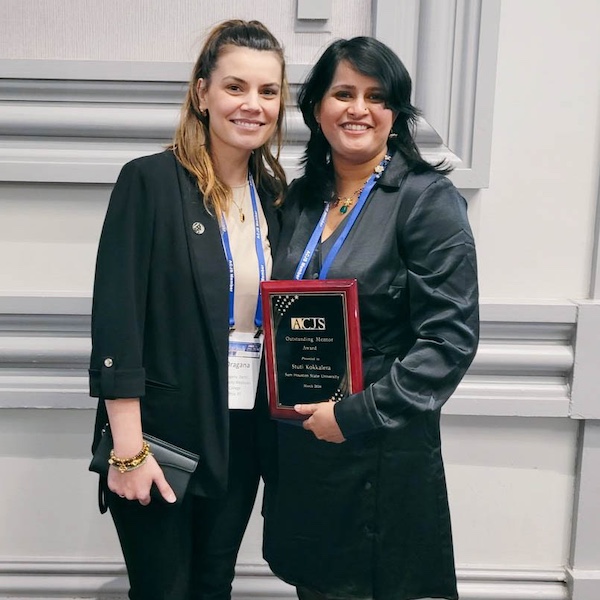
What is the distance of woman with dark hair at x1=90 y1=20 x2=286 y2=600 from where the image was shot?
3.31 feet

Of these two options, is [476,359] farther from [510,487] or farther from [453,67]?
[453,67]

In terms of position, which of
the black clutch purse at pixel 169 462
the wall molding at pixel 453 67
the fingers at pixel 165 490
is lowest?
the fingers at pixel 165 490

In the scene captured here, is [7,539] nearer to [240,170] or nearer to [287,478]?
[287,478]

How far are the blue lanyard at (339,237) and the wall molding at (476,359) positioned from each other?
624mm

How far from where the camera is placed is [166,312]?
3.41 feet

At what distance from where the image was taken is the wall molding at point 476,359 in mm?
1524

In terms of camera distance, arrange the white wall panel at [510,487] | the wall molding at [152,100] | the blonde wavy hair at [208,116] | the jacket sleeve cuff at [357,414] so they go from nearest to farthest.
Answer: the jacket sleeve cuff at [357,414], the blonde wavy hair at [208,116], the wall molding at [152,100], the white wall panel at [510,487]

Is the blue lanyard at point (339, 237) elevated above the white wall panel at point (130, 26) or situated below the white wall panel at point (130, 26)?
below

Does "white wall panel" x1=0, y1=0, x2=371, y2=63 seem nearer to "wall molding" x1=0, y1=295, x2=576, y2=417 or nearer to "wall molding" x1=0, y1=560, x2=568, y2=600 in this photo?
"wall molding" x1=0, y1=295, x2=576, y2=417

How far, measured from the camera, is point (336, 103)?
1.01 metres

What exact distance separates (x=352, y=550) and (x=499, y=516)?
0.73m

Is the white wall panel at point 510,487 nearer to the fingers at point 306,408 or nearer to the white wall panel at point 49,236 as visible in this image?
the fingers at point 306,408

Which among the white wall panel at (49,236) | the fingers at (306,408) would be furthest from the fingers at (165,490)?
the white wall panel at (49,236)

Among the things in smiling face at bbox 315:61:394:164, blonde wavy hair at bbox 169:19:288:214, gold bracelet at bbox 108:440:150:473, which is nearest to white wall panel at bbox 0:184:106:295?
blonde wavy hair at bbox 169:19:288:214
